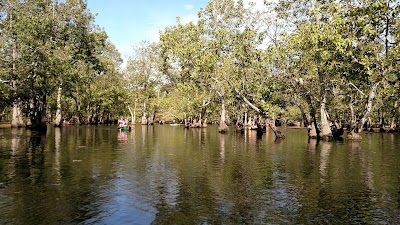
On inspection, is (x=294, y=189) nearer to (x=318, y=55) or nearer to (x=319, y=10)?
A: (x=318, y=55)

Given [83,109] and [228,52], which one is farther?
[83,109]

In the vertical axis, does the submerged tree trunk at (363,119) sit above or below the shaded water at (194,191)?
above

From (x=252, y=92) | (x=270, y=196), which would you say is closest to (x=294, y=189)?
(x=270, y=196)

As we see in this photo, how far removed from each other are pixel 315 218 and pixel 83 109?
10008 cm

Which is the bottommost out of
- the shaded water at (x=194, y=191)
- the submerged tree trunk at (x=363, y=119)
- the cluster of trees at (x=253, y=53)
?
the shaded water at (x=194, y=191)

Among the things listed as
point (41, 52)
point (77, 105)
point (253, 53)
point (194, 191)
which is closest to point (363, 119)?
point (253, 53)

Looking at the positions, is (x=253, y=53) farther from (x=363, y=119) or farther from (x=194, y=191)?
(x=194, y=191)

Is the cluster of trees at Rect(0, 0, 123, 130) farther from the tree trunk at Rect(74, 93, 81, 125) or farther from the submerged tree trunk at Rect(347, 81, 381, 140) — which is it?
the submerged tree trunk at Rect(347, 81, 381, 140)

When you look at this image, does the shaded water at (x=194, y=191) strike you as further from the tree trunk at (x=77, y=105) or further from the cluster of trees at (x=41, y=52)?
the tree trunk at (x=77, y=105)

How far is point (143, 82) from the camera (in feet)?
352

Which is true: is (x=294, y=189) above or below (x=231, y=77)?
below

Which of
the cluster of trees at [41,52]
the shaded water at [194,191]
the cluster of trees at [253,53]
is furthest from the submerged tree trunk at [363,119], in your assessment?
the cluster of trees at [41,52]

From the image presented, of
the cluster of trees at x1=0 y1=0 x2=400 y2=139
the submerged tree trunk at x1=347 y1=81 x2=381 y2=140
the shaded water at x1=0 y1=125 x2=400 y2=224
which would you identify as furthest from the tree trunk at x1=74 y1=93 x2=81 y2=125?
the shaded water at x1=0 y1=125 x2=400 y2=224

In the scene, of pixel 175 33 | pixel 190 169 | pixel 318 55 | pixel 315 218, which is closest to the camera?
pixel 315 218
